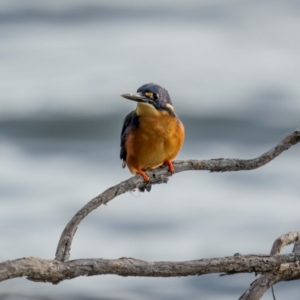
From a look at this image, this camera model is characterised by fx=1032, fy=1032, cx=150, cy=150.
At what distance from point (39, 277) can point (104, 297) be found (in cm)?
687

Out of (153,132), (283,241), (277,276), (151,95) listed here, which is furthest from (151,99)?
(277,276)

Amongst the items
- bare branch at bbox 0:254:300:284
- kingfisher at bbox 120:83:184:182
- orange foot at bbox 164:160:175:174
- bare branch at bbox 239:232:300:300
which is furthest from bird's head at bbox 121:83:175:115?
bare branch at bbox 0:254:300:284

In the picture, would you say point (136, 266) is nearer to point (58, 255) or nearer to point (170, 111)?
point (58, 255)

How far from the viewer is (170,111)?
7.42 m

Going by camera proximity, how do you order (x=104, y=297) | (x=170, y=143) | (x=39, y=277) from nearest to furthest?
1. (x=39, y=277)
2. (x=170, y=143)
3. (x=104, y=297)

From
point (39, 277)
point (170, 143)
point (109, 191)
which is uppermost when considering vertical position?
point (170, 143)

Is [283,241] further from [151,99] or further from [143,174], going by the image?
[151,99]

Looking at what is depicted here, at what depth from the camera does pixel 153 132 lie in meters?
7.34

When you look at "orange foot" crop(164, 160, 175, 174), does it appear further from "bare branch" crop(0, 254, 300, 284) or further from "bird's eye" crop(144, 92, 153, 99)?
"bare branch" crop(0, 254, 300, 284)

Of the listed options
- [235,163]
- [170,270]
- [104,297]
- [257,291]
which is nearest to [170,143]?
[235,163]

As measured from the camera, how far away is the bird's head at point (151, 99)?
727cm

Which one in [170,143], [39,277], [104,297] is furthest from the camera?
[104,297]

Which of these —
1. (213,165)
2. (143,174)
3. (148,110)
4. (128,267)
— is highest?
(148,110)

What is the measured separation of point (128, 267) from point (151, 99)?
256 centimetres
